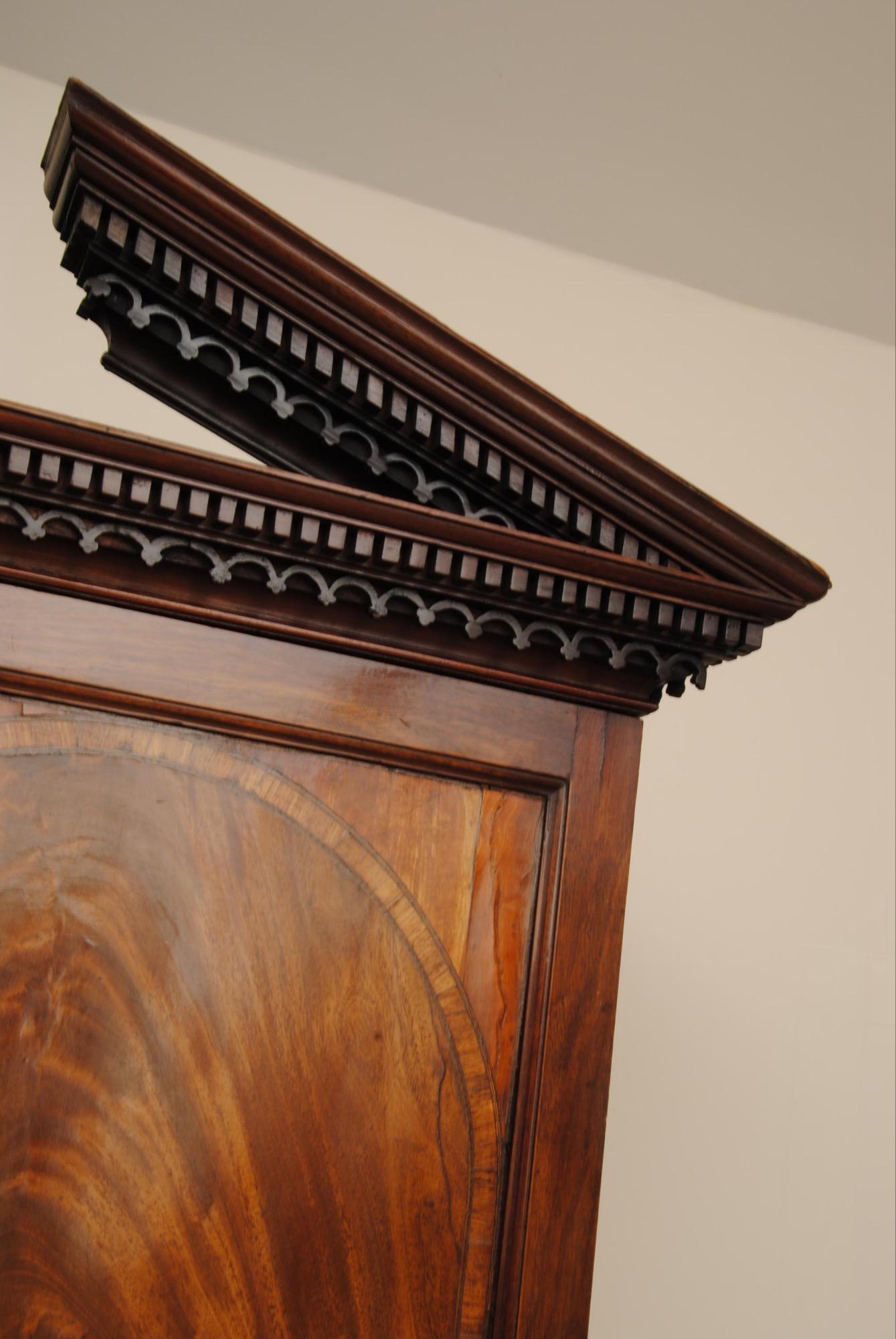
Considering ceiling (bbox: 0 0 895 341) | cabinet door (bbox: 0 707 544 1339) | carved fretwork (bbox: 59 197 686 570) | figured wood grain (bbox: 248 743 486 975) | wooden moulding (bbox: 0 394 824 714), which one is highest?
ceiling (bbox: 0 0 895 341)

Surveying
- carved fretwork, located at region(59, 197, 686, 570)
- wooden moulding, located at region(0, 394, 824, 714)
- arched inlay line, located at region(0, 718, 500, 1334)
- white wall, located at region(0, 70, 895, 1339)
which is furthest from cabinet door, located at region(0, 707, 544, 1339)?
white wall, located at region(0, 70, 895, 1339)

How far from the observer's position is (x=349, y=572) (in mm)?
1308

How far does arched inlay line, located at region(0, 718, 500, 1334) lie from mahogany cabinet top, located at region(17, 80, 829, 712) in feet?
0.45

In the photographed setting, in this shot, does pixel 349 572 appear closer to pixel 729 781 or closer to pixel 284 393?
pixel 284 393

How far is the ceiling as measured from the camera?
263 centimetres

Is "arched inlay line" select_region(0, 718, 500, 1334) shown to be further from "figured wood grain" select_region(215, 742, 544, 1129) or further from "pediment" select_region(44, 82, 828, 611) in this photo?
"pediment" select_region(44, 82, 828, 611)

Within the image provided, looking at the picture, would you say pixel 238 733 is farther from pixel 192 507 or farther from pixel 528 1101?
pixel 528 1101

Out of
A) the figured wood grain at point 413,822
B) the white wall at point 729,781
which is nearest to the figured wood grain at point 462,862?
the figured wood grain at point 413,822

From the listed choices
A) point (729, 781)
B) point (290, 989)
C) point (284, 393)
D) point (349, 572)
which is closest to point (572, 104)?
point (729, 781)

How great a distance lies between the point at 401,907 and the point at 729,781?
1678 millimetres

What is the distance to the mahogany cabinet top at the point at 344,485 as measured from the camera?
1242mm

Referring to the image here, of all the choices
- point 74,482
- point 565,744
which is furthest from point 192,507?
point 565,744

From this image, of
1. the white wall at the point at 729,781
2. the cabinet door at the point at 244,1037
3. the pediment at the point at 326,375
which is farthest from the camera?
the white wall at the point at 729,781

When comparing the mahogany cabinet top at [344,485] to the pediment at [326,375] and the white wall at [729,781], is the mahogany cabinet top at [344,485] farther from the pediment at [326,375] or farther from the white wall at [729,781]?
the white wall at [729,781]
